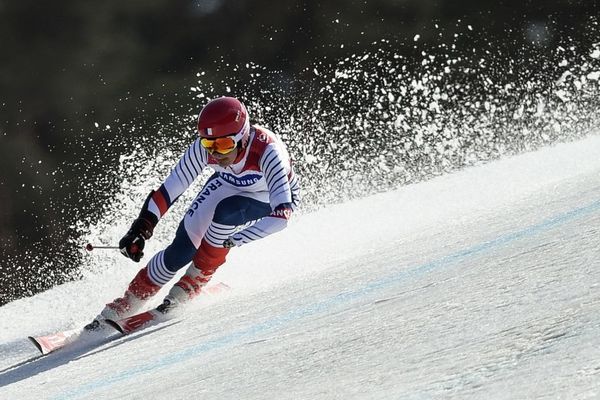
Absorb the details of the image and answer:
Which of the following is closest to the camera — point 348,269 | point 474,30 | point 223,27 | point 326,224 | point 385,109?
point 348,269

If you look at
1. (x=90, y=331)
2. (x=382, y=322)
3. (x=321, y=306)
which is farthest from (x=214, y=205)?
(x=382, y=322)

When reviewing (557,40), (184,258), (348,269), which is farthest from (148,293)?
(557,40)

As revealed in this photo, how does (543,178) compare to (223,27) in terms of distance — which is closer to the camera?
(543,178)

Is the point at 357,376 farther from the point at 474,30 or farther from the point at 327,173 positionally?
the point at 474,30

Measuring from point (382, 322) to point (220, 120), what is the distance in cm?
207

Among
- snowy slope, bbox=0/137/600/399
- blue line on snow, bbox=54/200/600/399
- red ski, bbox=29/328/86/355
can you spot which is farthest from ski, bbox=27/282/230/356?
blue line on snow, bbox=54/200/600/399

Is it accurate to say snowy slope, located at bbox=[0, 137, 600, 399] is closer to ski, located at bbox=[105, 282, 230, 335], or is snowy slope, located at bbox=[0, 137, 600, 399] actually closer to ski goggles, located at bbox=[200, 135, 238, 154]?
ski, located at bbox=[105, 282, 230, 335]

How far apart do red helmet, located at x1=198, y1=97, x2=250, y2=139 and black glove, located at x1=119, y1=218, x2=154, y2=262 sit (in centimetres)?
53

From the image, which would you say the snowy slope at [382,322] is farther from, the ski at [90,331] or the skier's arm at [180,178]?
the skier's arm at [180,178]

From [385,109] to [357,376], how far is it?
399 inches

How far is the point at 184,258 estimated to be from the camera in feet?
16.0

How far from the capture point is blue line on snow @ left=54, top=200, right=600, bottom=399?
318cm

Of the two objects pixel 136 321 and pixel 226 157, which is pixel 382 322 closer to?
pixel 136 321

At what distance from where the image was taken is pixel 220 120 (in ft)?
15.1
